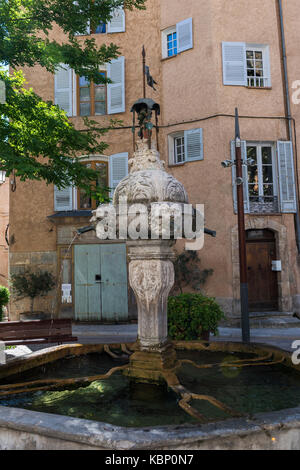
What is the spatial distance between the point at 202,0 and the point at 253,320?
9.97 metres

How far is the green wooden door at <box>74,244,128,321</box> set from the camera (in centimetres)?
1186

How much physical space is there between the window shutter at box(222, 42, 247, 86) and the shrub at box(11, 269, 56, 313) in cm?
848

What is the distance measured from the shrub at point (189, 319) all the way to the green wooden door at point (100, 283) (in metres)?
5.27

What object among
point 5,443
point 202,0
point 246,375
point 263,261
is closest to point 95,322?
point 263,261

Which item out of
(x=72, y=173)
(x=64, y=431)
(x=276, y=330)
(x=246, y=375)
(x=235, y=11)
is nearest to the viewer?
(x=64, y=431)

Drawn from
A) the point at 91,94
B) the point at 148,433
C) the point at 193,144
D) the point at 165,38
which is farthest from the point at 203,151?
the point at 148,433

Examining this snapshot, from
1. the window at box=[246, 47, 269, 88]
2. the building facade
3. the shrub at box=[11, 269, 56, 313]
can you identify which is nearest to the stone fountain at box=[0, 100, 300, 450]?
the building facade

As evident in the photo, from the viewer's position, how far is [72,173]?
7094 millimetres

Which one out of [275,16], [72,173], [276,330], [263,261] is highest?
[275,16]

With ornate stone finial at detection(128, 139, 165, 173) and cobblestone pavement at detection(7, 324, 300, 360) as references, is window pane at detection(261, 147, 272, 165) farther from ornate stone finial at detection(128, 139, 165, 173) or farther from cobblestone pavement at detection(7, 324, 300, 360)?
ornate stone finial at detection(128, 139, 165, 173)

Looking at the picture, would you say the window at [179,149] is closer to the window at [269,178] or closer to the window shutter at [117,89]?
the window at [269,178]

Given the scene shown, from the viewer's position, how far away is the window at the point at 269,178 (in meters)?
11.4

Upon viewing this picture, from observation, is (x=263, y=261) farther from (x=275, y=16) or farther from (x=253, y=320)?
(x=275, y=16)

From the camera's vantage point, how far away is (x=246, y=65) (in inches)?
465
